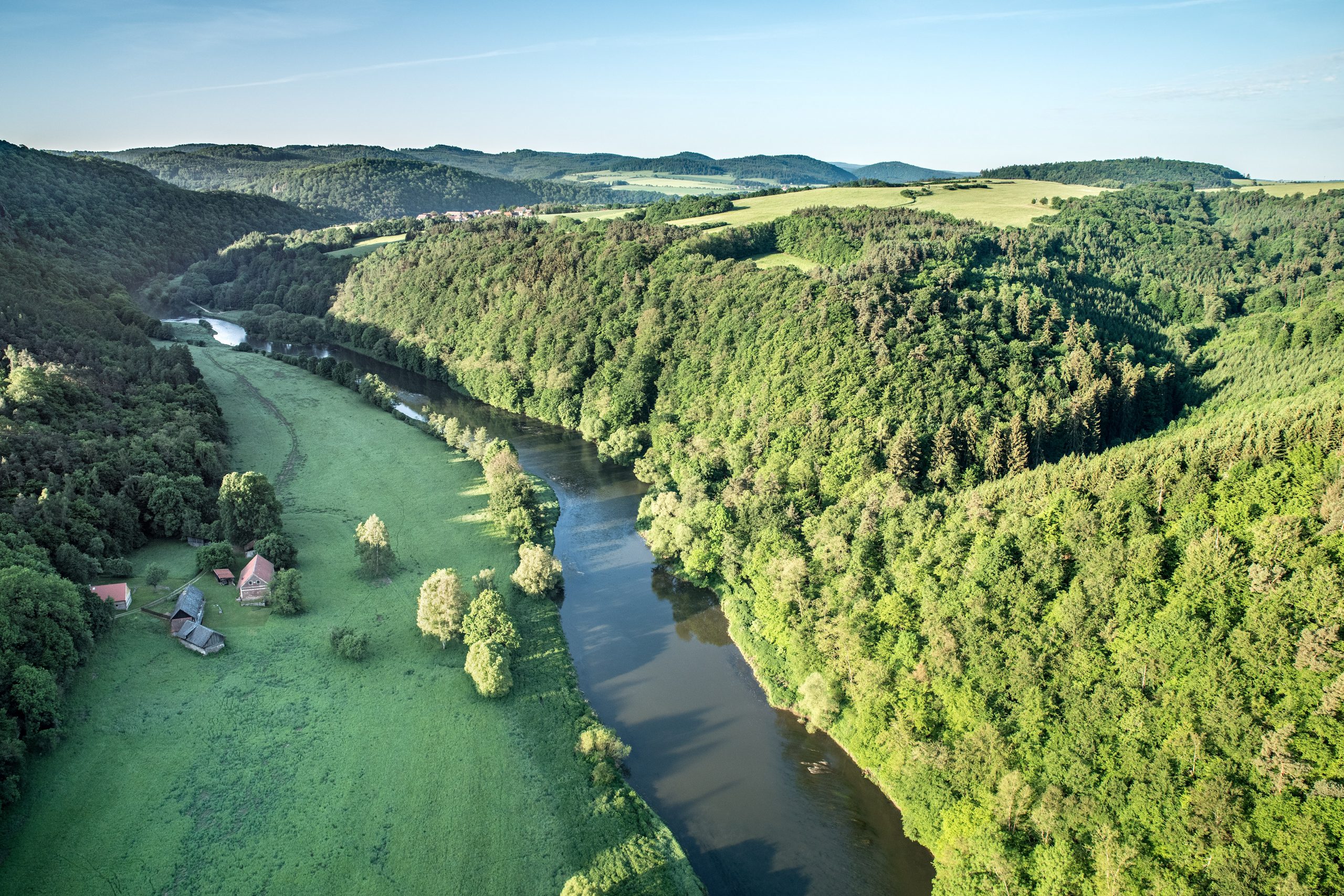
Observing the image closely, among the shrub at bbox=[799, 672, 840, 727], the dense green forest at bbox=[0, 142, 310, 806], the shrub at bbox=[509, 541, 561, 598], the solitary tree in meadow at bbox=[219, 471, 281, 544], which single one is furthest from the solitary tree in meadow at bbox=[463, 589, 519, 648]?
the solitary tree in meadow at bbox=[219, 471, 281, 544]

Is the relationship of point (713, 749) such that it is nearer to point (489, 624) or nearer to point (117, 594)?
point (489, 624)

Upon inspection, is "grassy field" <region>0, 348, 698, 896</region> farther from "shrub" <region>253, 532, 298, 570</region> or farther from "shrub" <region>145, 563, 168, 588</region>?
"shrub" <region>253, 532, 298, 570</region>

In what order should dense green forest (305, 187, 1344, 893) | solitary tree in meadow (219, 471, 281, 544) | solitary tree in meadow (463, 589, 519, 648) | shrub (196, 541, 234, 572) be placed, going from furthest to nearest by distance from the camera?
solitary tree in meadow (219, 471, 281, 544)
shrub (196, 541, 234, 572)
solitary tree in meadow (463, 589, 519, 648)
dense green forest (305, 187, 1344, 893)

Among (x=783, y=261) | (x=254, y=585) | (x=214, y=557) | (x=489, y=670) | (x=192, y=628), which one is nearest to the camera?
(x=489, y=670)

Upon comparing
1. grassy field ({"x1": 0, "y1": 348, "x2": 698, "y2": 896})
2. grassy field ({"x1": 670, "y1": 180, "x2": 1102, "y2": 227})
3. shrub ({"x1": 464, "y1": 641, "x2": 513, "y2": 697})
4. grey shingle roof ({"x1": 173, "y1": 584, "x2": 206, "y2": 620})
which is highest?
grassy field ({"x1": 670, "y1": 180, "x2": 1102, "y2": 227})

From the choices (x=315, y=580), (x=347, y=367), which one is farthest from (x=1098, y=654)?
(x=347, y=367)

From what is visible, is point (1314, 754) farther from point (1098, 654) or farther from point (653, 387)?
point (653, 387)

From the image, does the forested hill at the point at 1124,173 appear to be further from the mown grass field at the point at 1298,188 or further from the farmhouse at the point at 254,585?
the farmhouse at the point at 254,585

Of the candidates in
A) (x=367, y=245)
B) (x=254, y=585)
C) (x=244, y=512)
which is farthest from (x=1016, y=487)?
(x=367, y=245)
